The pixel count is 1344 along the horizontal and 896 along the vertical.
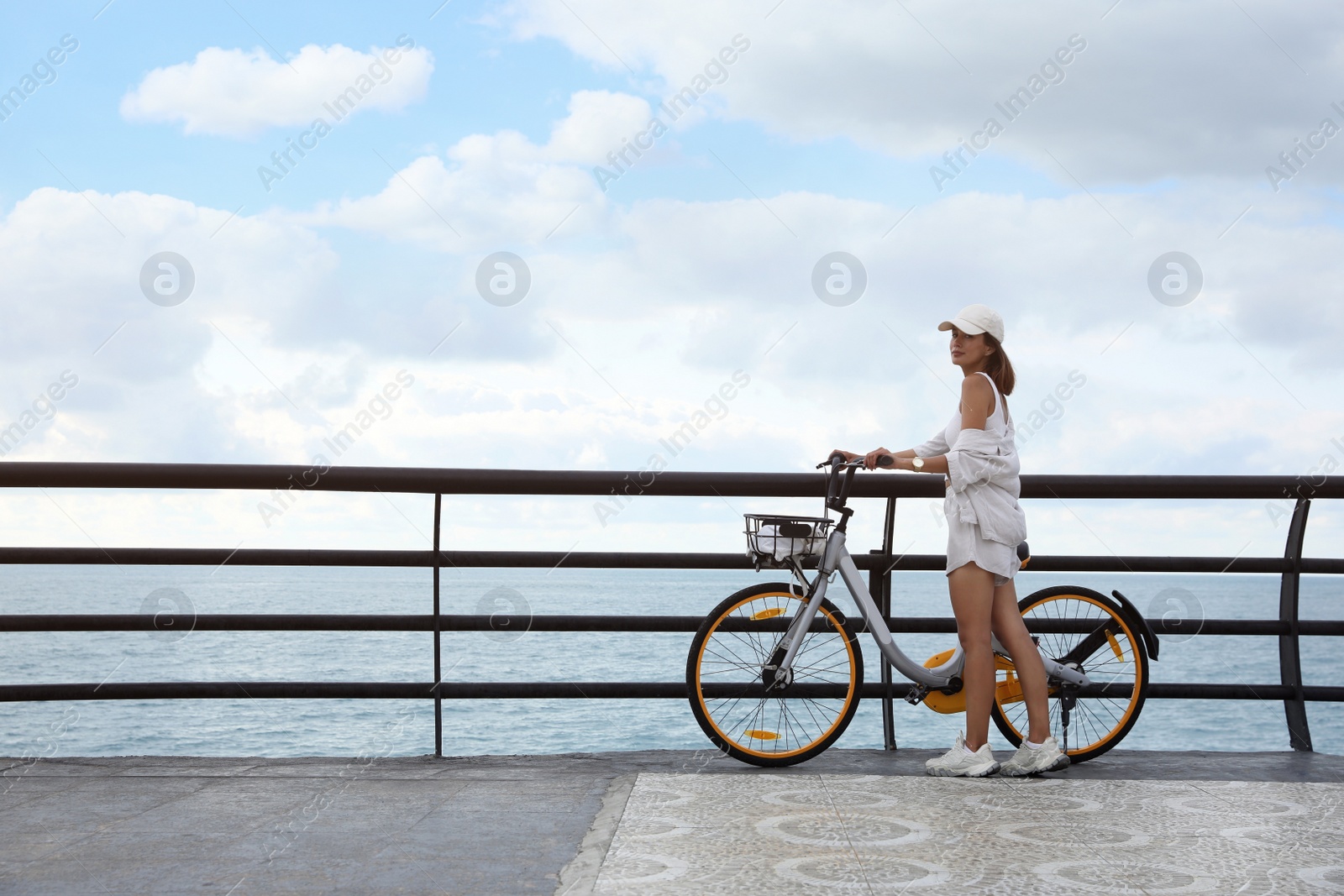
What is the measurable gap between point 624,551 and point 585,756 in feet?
2.76

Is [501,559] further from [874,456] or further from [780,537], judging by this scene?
[874,456]

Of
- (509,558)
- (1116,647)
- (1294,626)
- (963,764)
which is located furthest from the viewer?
(1294,626)

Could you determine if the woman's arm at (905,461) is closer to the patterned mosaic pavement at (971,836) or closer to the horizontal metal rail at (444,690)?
the horizontal metal rail at (444,690)

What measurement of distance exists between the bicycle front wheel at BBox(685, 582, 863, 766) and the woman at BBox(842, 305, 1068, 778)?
0.46 metres

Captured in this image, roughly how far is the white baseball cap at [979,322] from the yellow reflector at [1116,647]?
1320mm

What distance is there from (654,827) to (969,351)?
2051mm

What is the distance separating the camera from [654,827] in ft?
10.4

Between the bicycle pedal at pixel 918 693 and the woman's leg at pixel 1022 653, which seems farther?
the bicycle pedal at pixel 918 693

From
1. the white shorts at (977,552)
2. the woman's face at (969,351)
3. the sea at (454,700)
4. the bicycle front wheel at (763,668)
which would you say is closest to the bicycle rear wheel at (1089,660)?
the white shorts at (977,552)

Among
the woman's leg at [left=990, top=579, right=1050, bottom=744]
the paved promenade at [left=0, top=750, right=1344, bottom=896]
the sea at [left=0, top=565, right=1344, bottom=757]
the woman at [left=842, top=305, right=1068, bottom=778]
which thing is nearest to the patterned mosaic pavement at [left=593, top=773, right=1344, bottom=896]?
the paved promenade at [left=0, top=750, right=1344, bottom=896]

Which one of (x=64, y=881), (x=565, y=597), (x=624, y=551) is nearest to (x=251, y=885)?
(x=64, y=881)

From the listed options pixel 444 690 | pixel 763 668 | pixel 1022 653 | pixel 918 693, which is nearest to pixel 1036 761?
pixel 1022 653

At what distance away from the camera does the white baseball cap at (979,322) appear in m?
4.06

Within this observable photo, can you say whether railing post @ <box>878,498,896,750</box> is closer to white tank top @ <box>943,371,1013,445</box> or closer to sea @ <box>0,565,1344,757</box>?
white tank top @ <box>943,371,1013,445</box>
